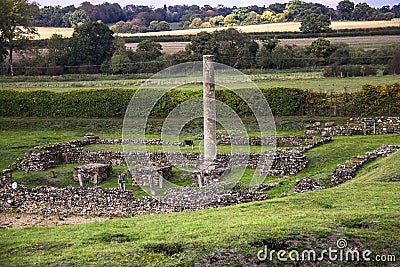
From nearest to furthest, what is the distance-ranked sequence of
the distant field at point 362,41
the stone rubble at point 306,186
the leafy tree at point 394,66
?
the stone rubble at point 306,186, the leafy tree at point 394,66, the distant field at point 362,41

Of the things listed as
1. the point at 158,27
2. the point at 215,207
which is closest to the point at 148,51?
the point at 158,27

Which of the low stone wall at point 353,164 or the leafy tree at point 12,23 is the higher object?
the leafy tree at point 12,23

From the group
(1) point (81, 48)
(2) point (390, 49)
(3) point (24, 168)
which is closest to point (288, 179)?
(3) point (24, 168)

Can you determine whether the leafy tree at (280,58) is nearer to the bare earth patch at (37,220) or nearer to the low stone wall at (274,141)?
the low stone wall at (274,141)

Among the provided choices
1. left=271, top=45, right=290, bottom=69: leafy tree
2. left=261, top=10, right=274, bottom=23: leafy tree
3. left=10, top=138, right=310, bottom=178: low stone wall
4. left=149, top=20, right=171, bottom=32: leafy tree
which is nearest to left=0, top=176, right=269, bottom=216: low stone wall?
left=10, top=138, right=310, bottom=178: low stone wall

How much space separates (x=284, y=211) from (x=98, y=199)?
9.40 meters

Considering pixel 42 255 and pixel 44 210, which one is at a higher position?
pixel 42 255

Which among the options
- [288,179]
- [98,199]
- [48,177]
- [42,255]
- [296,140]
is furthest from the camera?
[296,140]

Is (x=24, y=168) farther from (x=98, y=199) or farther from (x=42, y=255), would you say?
(x=42, y=255)

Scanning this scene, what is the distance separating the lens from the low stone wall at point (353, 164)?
93.0 feet

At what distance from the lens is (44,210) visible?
2806 cm

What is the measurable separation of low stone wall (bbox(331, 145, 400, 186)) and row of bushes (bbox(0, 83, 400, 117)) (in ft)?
49.7

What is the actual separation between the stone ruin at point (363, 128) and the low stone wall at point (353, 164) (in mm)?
7705

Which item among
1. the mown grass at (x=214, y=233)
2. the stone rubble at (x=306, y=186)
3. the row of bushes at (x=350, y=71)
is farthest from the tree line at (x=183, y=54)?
the mown grass at (x=214, y=233)
